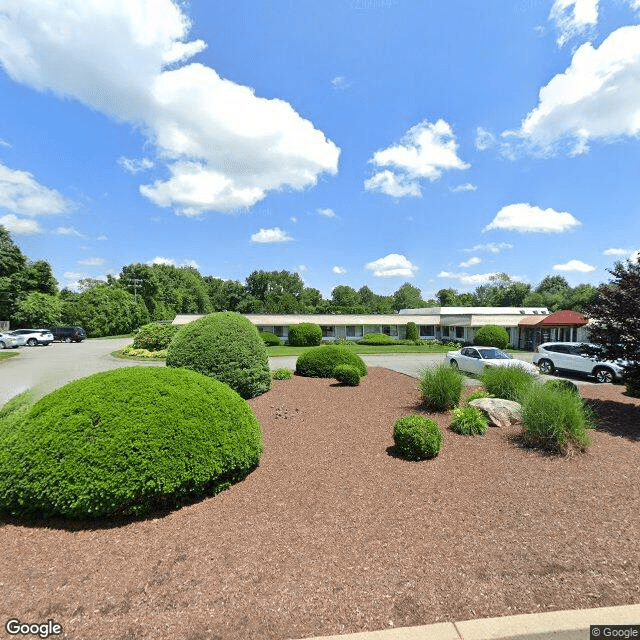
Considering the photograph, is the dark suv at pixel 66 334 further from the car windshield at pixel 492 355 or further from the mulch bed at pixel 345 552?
the mulch bed at pixel 345 552

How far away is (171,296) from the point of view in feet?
234

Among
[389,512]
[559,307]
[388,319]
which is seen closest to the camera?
[389,512]

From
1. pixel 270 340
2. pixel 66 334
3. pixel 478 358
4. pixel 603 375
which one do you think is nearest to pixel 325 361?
pixel 478 358

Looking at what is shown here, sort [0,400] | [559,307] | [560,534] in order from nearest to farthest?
1. [560,534]
2. [0,400]
3. [559,307]

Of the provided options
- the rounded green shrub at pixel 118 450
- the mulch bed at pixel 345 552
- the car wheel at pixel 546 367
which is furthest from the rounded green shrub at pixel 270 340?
the rounded green shrub at pixel 118 450

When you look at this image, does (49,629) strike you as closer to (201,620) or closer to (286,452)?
(201,620)

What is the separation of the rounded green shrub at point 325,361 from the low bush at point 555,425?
627cm

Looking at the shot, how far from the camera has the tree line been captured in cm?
4506

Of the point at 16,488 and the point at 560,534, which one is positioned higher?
the point at 16,488

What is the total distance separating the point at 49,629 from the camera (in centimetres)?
256

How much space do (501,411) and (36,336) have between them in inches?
1545

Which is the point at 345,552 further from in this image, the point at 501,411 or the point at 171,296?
the point at 171,296

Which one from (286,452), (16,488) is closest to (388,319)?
(286,452)

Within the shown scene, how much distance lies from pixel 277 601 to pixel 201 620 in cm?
55
